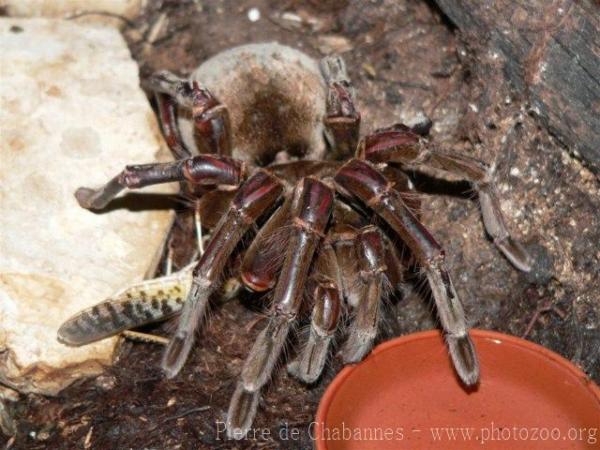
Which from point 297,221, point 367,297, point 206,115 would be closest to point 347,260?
point 367,297

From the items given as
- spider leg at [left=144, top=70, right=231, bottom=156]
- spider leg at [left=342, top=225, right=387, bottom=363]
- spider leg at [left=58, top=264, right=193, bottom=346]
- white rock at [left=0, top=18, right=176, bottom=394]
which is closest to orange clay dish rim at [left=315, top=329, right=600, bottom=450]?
spider leg at [left=342, top=225, right=387, bottom=363]

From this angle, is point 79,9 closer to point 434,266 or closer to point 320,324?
point 320,324

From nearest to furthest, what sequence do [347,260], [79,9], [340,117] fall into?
1. [347,260]
2. [340,117]
3. [79,9]

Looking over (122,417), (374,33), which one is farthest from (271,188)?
(374,33)

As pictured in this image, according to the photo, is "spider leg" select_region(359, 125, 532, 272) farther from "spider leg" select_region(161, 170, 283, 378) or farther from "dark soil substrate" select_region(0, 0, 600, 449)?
"spider leg" select_region(161, 170, 283, 378)

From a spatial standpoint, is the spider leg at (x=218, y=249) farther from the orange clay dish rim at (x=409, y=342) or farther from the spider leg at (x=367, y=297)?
the orange clay dish rim at (x=409, y=342)

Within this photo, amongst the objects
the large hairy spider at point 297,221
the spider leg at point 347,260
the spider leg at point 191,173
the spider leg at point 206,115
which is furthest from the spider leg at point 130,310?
the spider leg at point 347,260
